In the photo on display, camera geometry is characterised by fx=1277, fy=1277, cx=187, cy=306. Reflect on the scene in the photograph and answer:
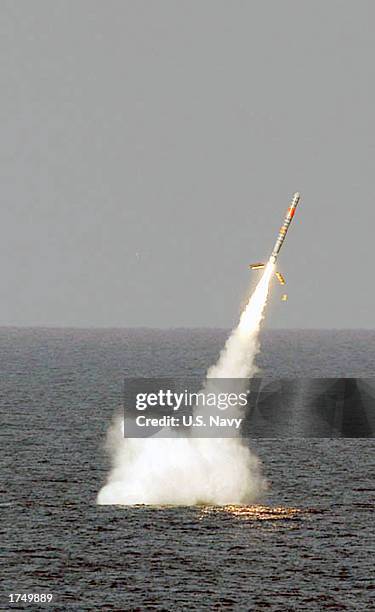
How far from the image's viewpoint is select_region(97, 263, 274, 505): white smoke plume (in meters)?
86.9

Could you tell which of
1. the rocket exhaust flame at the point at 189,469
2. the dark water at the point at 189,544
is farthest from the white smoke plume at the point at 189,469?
the dark water at the point at 189,544

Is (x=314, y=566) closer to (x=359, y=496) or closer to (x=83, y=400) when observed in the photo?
(x=359, y=496)

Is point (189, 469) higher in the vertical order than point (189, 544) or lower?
lower

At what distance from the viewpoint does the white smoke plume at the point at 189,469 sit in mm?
86938

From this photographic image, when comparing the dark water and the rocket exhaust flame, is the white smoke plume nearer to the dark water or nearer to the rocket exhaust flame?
the rocket exhaust flame

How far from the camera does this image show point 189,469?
87.0m

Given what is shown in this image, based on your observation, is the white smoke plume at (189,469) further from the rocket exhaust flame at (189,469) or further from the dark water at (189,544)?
the dark water at (189,544)

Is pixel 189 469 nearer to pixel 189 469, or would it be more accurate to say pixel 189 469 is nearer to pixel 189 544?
pixel 189 469

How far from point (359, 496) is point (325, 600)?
98.8 ft

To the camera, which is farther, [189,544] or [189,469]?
[189,469]

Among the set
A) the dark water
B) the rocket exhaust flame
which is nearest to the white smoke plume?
the rocket exhaust flame

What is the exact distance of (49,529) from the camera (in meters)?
79.9

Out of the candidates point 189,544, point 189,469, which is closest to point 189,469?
point 189,469

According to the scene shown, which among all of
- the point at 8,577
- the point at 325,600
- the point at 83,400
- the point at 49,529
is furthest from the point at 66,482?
the point at 83,400
